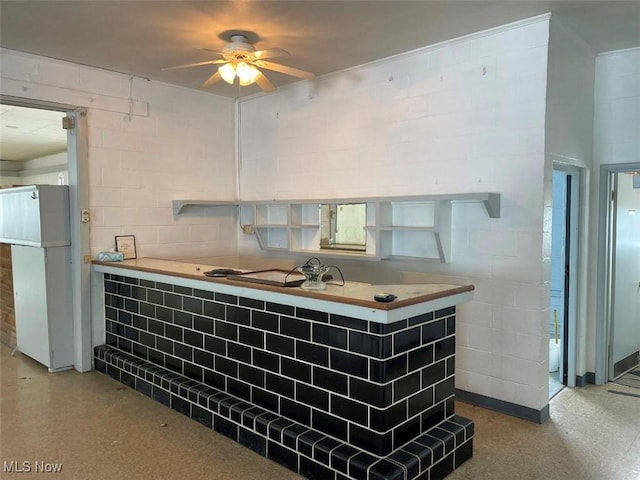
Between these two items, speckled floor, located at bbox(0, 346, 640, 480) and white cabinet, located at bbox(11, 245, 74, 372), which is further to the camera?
white cabinet, located at bbox(11, 245, 74, 372)

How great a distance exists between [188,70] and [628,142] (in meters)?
3.47

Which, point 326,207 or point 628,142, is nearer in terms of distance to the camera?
point 628,142

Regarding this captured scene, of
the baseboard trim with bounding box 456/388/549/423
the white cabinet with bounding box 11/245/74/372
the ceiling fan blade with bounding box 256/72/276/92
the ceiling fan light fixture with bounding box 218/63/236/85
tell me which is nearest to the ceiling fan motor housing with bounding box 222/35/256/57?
the ceiling fan light fixture with bounding box 218/63/236/85

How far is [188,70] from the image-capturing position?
13.1 feet

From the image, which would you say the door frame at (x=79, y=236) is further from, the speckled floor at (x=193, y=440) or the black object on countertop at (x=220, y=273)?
the black object on countertop at (x=220, y=273)

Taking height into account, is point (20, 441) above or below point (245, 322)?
below

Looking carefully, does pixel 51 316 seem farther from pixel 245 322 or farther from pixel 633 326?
pixel 633 326

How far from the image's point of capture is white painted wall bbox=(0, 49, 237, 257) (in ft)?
12.4

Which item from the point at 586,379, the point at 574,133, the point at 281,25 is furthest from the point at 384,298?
the point at 586,379

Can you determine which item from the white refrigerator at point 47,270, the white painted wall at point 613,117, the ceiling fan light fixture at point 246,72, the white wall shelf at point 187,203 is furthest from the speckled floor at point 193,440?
the ceiling fan light fixture at point 246,72

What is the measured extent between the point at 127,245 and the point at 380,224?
2.19 meters

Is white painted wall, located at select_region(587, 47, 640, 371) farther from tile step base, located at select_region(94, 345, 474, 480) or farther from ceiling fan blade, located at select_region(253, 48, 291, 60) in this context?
ceiling fan blade, located at select_region(253, 48, 291, 60)

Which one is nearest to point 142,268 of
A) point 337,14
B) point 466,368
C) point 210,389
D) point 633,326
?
point 210,389

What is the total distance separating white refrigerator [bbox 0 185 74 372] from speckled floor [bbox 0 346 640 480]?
16.9 inches
